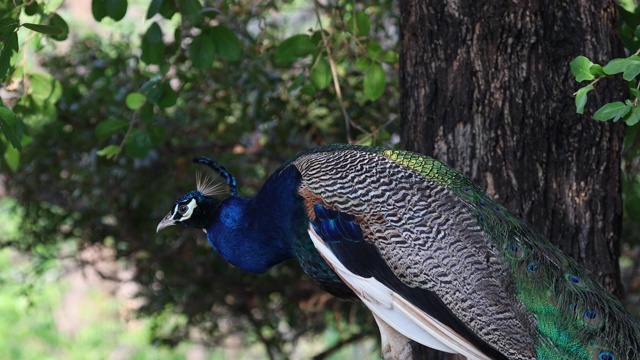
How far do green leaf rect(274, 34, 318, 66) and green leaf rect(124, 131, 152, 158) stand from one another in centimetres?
50

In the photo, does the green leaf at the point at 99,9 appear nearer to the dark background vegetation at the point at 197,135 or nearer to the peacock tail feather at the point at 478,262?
the dark background vegetation at the point at 197,135

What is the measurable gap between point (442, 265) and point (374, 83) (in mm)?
912

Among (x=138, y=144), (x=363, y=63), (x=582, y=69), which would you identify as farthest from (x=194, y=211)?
(x=582, y=69)

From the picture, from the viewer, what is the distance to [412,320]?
2150 millimetres

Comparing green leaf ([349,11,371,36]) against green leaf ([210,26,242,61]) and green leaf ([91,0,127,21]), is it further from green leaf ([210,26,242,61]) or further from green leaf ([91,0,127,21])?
green leaf ([91,0,127,21])

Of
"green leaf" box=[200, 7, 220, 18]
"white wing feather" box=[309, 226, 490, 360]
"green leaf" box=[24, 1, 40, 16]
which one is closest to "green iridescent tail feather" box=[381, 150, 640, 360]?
"white wing feather" box=[309, 226, 490, 360]

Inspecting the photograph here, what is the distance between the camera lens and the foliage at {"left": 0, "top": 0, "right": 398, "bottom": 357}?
327cm

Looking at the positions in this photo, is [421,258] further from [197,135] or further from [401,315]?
[197,135]

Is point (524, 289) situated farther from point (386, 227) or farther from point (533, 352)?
point (386, 227)

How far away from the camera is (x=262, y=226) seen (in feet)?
8.00

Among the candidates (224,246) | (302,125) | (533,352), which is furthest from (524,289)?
(302,125)

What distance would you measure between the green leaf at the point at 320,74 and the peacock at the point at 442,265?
550 millimetres


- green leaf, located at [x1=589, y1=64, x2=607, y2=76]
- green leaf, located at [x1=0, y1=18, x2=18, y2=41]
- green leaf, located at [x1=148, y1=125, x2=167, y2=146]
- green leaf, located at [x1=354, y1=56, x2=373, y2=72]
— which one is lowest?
green leaf, located at [x1=148, y1=125, x2=167, y2=146]

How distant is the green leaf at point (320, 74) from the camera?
2.83 meters
